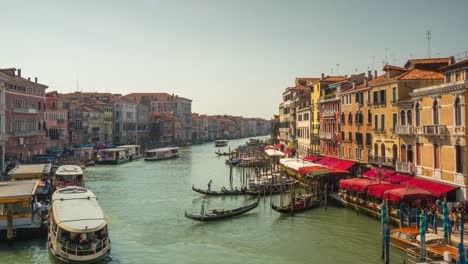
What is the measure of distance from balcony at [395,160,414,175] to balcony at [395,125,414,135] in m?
1.46

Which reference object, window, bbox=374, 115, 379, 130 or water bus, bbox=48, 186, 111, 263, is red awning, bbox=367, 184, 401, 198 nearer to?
window, bbox=374, 115, 379, 130

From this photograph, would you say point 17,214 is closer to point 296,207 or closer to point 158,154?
point 296,207

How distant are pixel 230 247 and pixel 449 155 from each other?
968cm

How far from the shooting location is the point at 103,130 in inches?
2721

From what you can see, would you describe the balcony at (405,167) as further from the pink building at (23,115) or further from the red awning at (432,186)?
the pink building at (23,115)

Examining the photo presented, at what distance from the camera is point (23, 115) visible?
41.6 m

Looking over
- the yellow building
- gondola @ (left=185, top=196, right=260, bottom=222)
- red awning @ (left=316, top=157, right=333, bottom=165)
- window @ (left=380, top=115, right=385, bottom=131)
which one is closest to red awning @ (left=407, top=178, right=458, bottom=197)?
the yellow building

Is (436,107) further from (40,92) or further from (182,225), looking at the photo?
(40,92)

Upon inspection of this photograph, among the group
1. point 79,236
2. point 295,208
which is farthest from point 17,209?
point 295,208

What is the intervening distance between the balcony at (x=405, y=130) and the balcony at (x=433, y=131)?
666 millimetres

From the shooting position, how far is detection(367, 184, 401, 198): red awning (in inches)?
768

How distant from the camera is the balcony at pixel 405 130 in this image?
70.0 ft

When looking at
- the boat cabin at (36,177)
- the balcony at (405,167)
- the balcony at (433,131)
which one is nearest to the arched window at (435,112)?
the balcony at (433,131)

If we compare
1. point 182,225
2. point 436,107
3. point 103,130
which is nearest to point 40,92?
point 103,130
